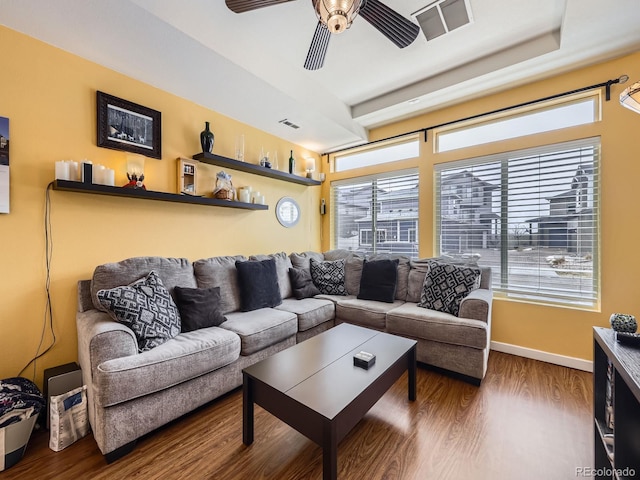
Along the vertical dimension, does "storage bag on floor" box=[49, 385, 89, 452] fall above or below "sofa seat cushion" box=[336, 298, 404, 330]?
below

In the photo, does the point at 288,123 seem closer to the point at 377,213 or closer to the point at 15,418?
the point at 377,213

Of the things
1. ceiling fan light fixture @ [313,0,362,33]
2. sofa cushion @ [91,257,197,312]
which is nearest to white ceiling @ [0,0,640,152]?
ceiling fan light fixture @ [313,0,362,33]

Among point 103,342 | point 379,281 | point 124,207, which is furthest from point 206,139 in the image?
point 379,281

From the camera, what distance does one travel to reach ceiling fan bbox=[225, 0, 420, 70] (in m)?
1.32

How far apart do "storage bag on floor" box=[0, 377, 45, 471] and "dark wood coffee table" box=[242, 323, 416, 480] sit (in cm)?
115

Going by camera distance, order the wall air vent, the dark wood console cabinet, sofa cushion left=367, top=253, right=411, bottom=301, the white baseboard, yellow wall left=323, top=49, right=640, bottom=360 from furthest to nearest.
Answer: the wall air vent → sofa cushion left=367, top=253, right=411, bottom=301 → the white baseboard → yellow wall left=323, top=49, right=640, bottom=360 → the dark wood console cabinet

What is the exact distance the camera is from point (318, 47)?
178 centimetres

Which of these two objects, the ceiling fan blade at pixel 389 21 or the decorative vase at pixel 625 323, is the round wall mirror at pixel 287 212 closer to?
the ceiling fan blade at pixel 389 21

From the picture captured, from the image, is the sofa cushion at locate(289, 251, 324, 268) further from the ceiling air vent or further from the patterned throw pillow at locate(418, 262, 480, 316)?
the ceiling air vent

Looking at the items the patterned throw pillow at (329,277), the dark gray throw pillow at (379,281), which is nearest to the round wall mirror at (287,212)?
the patterned throw pillow at (329,277)

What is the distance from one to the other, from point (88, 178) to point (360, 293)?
266 centimetres

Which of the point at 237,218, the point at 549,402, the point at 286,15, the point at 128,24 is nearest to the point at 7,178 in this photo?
the point at 128,24

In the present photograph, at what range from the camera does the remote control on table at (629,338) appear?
1099 mm

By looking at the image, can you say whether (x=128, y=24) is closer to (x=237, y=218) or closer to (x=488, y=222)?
(x=237, y=218)
